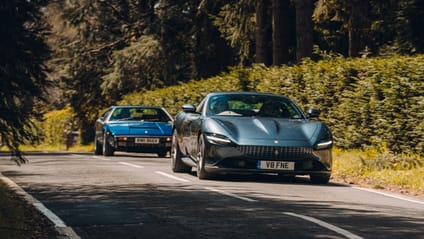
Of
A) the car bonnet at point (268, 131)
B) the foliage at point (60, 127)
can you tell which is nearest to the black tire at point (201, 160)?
the car bonnet at point (268, 131)

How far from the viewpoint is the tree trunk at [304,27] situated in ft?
88.9

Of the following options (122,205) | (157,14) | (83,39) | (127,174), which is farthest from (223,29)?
(122,205)

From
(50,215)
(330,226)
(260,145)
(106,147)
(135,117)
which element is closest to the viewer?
(330,226)

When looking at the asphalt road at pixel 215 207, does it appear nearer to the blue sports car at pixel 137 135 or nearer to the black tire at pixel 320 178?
the black tire at pixel 320 178

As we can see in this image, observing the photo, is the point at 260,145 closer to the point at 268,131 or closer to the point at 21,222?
the point at 268,131

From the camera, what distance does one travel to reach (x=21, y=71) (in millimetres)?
10430

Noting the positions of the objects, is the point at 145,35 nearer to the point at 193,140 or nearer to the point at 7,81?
the point at 193,140

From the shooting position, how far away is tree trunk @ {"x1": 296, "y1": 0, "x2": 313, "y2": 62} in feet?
88.9

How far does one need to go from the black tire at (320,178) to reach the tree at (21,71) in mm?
5646

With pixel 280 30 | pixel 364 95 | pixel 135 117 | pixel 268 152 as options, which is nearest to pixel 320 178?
pixel 268 152

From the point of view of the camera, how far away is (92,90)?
52750 millimetres

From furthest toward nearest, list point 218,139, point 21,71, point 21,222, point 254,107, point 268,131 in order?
point 254,107, point 268,131, point 218,139, point 21,71, point 21,222

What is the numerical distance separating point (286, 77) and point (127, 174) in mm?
7035

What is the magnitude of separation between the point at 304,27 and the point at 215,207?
16.9 meters
